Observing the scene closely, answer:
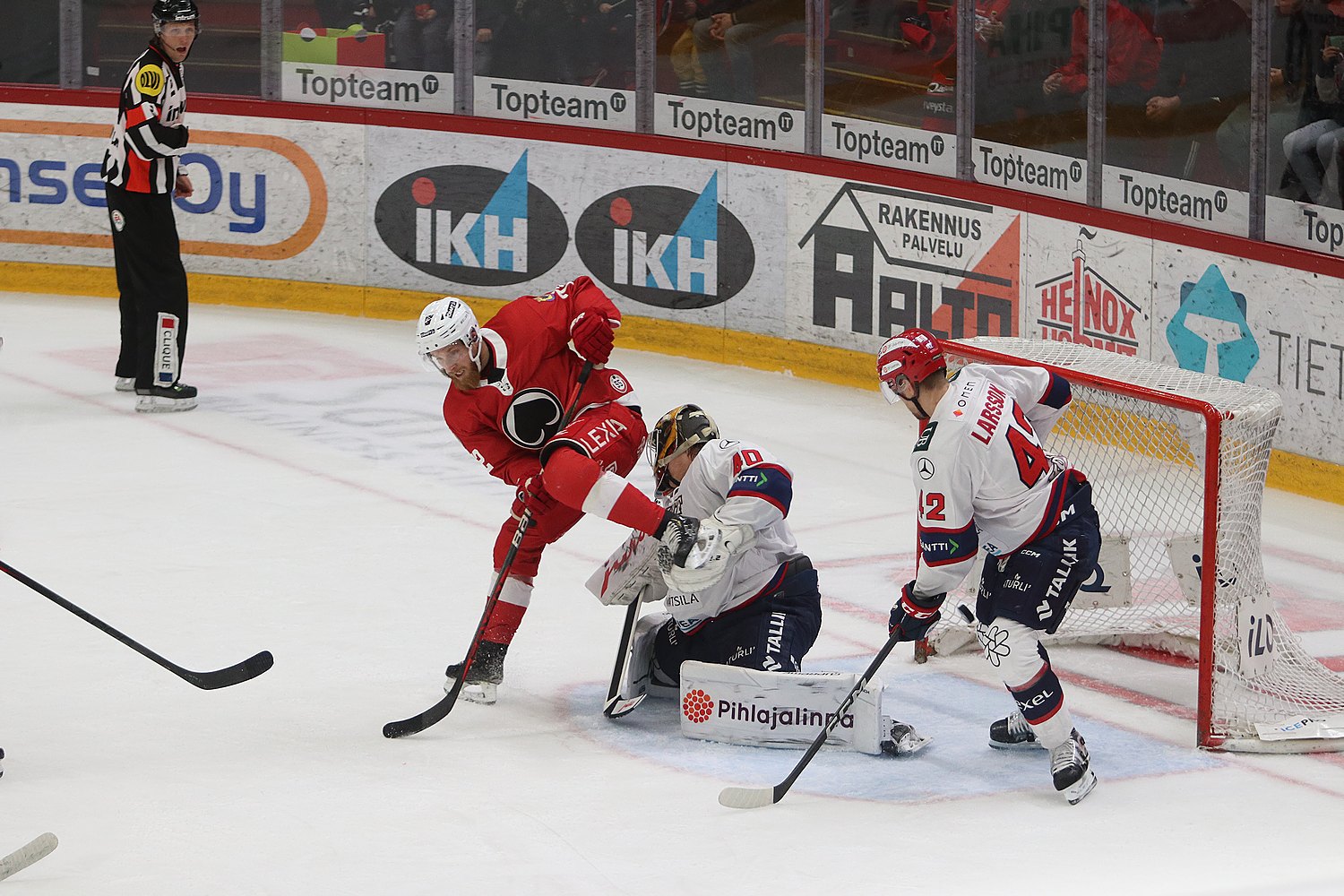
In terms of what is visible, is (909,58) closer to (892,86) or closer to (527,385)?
(892,86)

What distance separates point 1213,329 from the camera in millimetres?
7957

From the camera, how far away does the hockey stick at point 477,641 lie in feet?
16.9

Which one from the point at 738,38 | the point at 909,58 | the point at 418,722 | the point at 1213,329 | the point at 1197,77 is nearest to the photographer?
the point at 418,722

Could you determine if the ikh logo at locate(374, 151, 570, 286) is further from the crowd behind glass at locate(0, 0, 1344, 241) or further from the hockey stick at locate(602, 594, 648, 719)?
the hockey stick at locate(602, 594, 648, 719)

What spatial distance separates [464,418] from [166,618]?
149 centimetres

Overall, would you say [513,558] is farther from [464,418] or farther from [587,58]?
[587,58]

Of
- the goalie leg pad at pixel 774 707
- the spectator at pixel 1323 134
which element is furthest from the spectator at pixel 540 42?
the goalie leg pad at pixel 774 707

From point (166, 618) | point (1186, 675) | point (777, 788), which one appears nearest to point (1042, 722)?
point (777, 788)

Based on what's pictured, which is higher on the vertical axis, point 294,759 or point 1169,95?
point 1169,95

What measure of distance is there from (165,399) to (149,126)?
121 centimetres

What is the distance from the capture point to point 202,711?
5387 millimetres

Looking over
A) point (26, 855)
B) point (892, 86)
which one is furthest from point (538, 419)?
point (892, 86)

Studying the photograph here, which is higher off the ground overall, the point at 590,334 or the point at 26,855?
the point at 590,334

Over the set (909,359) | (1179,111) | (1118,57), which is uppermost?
(1118,57)
